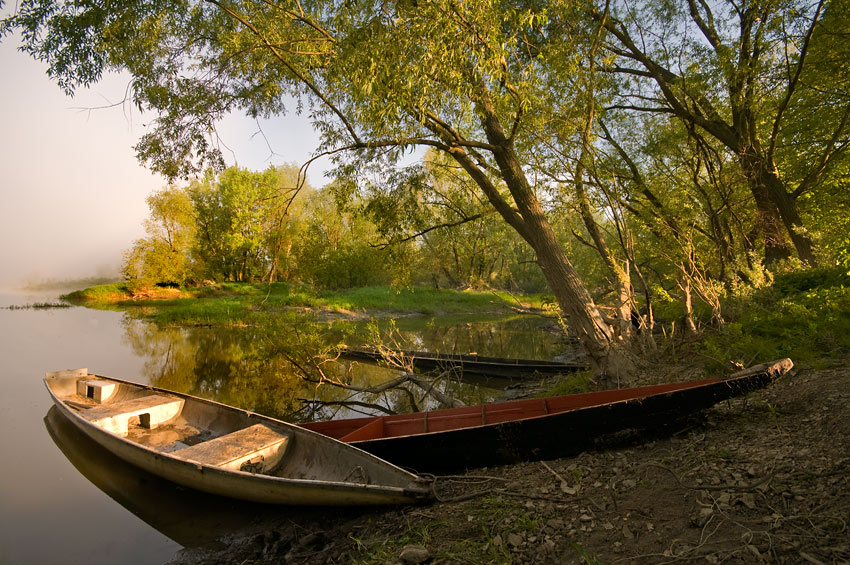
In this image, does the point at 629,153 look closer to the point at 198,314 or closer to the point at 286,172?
the point at 198,314

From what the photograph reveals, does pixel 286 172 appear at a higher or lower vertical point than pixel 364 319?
higher

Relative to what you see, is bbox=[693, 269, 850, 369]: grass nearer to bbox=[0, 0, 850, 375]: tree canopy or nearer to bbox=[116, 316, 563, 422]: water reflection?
bbox=[0, 0, 850, 375]: tree canopy

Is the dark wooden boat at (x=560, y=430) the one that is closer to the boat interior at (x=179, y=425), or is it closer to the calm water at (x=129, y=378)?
the boat interior at (x=179, y=425)

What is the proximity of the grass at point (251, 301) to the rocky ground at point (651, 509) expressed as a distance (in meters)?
17.2

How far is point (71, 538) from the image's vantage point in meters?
4.25

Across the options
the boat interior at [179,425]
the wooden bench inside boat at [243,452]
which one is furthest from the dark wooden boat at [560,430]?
the boat interior at [179,425]

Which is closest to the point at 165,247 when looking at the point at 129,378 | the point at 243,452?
the point at 129,378

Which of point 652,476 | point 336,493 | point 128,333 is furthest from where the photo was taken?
point 128,333

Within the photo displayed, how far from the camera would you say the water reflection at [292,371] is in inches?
325

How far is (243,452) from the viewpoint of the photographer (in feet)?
14.6

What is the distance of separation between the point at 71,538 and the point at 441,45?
6.39m

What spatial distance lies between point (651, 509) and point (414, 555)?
5.25 ft

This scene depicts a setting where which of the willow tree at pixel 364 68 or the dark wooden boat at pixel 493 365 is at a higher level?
the willow tree at pixel 364 68

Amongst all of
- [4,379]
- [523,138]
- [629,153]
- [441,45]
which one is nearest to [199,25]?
[441,45]
